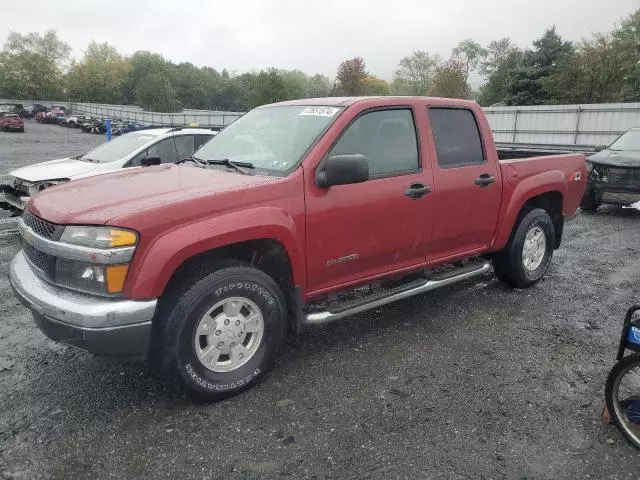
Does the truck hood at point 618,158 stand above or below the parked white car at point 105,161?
below

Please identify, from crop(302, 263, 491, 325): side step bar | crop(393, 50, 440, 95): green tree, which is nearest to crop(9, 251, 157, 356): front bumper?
crop(302, 263, 491, 325): side step bar

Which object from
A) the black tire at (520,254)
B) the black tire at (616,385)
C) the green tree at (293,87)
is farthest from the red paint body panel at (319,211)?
the green tree at (293,87)

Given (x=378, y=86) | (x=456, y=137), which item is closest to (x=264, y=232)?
(x=456, y=137)

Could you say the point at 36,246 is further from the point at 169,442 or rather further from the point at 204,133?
the point at 204,133

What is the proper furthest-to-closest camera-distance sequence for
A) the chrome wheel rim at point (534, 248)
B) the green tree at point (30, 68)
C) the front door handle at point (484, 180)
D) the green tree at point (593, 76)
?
the green tree at point (30, 68), the green tree at point (593, 76), the chrome wheel rim at point (534, 248), the front door handle at point (484, 180)

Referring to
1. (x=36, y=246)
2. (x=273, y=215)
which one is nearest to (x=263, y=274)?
(x=273, y=215)

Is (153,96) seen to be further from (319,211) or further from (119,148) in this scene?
(319,211)

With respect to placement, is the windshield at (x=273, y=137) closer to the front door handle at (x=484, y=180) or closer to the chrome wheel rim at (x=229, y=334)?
the chrome wheel rim at (x=229, y=334)

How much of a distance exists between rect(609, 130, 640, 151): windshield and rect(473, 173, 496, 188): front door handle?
716cm

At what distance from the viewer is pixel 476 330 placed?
4.34m

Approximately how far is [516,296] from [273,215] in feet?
10.2

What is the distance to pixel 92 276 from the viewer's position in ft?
9.26

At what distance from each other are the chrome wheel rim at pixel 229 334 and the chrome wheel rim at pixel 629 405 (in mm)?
2127

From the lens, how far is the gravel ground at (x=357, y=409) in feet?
8.74
